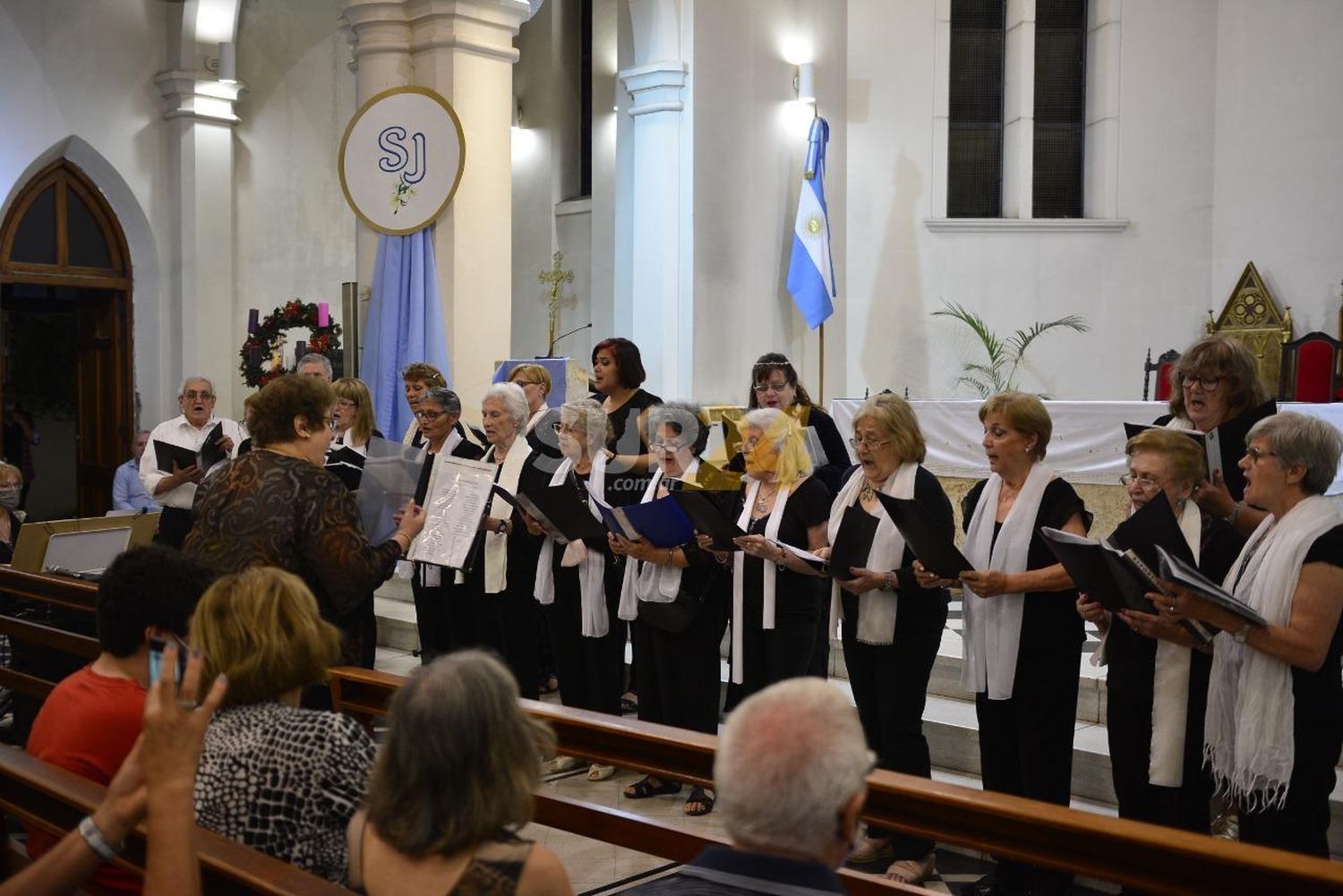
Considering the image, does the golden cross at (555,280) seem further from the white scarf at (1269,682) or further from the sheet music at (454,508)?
the white scarf at (1269,682)

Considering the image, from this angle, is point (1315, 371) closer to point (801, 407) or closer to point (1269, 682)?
point (801, 407)

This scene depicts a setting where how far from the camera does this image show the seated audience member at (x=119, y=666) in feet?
8.19

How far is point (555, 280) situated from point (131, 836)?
11.2 meters

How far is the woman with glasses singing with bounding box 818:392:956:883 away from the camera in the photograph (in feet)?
12.5

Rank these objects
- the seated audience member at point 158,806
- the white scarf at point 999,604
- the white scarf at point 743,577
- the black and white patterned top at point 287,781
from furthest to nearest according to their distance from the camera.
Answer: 1. the white scarf at point 743,577
2. the white scarf at point 999,604
3. the black and white patterned top at point 287,781
4. the seated audience member at point 158,806

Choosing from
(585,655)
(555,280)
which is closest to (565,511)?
(585,655)

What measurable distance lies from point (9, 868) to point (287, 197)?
975 centimetres

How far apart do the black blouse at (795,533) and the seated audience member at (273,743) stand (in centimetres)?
228

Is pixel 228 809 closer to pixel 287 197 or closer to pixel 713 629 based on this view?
pixel 713 629

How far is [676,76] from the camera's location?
9.79 m

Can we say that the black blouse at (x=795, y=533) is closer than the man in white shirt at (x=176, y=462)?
Yes

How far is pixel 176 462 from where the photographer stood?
5.68 m

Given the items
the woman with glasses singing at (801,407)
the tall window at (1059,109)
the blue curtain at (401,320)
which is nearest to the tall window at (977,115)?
the tall window at (1059,109)

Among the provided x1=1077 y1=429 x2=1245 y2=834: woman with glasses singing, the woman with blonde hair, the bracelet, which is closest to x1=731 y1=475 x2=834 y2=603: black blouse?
the woman with blonde hair
